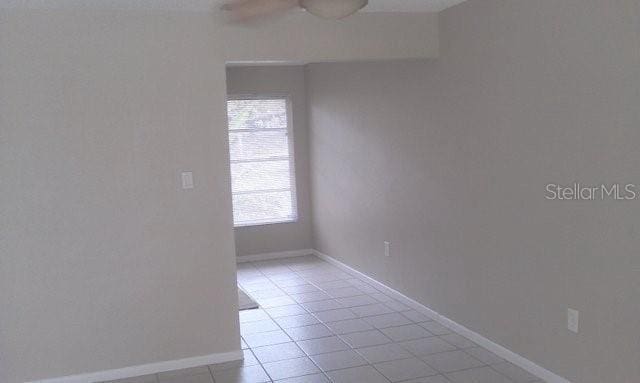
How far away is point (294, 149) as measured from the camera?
6.75 meters

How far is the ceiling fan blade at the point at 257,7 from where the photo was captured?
167 cm

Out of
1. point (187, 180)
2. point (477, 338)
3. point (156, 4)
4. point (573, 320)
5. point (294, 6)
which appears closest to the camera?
point (294, 6)

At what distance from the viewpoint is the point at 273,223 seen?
6762mm

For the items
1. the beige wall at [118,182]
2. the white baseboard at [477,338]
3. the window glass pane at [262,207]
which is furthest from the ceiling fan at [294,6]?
the window glass pane at [262,207]

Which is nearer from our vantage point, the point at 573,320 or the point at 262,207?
the point at 573,320

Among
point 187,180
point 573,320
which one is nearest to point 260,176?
point 187,180

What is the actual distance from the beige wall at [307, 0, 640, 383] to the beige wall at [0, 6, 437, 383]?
0.87 meters

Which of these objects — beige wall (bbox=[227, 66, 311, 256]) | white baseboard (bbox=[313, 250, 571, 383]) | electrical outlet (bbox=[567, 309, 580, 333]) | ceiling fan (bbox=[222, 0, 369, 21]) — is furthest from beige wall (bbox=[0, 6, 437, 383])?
beige wall (bbox=[227, 66, 311, 256])

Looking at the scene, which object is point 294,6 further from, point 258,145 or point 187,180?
point 258,145

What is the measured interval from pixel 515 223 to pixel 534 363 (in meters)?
0.78

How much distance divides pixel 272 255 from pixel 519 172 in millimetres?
3818

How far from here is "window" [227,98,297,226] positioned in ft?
21.5

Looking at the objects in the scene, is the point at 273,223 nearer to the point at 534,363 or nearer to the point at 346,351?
the point at 346,351

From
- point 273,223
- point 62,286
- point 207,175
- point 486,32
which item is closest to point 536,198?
point 486,32
